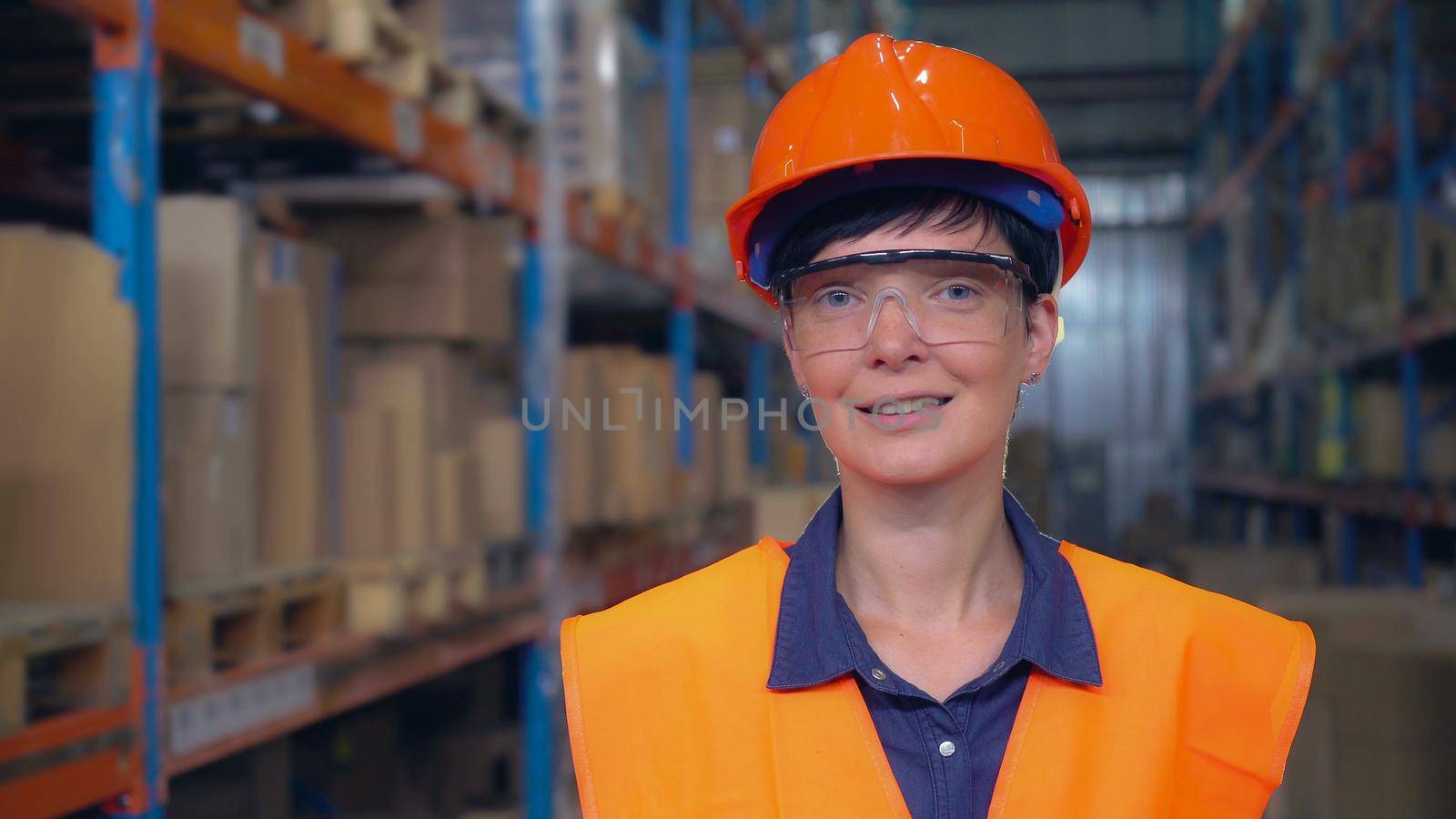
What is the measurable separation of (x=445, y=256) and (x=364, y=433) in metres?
0.66

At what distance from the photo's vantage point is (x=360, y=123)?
9.32 ft

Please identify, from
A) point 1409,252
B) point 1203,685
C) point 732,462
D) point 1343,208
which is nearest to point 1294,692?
point 1203,685

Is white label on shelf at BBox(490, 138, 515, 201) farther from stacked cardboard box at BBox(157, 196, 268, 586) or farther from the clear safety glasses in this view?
the clear safety glasses

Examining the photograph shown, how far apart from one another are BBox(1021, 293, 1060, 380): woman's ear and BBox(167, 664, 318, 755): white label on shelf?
1.59 meters

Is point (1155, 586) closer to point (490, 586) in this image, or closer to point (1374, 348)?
point (490, 586)

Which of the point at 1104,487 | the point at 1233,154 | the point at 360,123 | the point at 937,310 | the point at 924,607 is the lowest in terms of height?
the point at 1104,487

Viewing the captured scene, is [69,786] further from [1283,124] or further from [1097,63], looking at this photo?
[1097,63]

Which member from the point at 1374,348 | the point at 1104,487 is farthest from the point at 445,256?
the point at 1104,487

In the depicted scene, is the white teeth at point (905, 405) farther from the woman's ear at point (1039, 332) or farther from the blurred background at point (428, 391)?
the blurred background at point (428, 391)

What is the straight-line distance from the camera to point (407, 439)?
3.22m

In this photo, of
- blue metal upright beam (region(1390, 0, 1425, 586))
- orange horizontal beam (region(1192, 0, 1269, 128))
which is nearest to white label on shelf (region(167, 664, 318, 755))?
blue metal upright beam (region(1390, 0, 1425, 586))

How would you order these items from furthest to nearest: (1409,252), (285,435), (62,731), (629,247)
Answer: (1409,252) < (629,247) < (285,435) < (62,731)

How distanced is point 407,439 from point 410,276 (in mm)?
549

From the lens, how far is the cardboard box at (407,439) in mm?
3180
